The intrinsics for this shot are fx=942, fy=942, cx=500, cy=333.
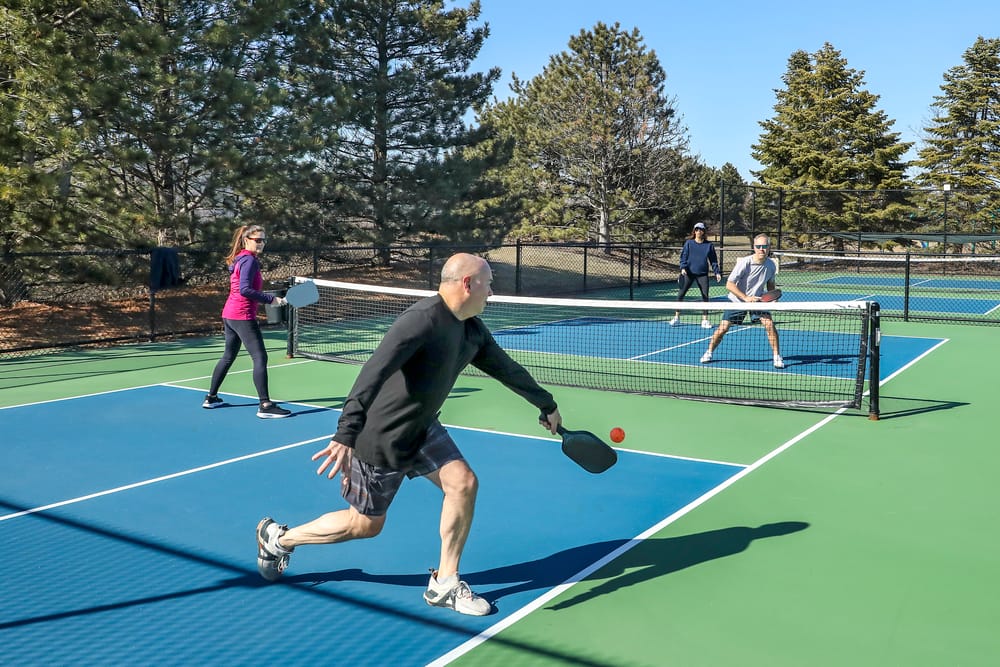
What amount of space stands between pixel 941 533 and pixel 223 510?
488 centimetres

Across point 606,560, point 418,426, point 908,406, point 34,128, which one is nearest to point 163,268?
point 34,128

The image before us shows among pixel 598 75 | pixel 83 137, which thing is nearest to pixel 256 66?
pixel 83 137

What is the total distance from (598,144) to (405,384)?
3617cm

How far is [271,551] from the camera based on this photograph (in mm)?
5176

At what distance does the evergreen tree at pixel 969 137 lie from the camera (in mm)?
41812

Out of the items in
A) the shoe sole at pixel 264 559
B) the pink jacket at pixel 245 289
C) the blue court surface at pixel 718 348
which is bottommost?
the shoe sole at pixel 264 559

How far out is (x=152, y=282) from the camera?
1584cm

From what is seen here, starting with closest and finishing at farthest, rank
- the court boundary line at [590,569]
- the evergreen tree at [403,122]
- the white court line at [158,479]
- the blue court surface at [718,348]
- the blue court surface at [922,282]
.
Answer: the court boundary line at [590,569] < the white court line at [158,479] < the blue court surface at [718,348] < the evergreen tree at [403,122] < the blue court surface at [922,282]

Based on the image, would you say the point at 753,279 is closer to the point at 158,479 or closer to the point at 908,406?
the point at 908,406

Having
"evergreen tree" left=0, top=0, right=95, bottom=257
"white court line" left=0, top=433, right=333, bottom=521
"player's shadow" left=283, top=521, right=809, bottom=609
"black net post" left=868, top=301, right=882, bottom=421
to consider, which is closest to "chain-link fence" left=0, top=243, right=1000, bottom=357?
"evergreen tree" left=0, top=0, right=95, bottom=257

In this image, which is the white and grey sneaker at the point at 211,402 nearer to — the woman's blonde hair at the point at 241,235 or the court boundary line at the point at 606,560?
the woman's blonde hair at the point at 241,235

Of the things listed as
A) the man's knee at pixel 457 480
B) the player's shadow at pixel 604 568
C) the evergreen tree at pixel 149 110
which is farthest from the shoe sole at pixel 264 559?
the evergreen tree at pixel 149 110

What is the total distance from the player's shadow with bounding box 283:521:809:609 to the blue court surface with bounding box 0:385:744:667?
21 millimetres

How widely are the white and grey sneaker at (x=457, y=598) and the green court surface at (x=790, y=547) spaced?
6.2 inches
